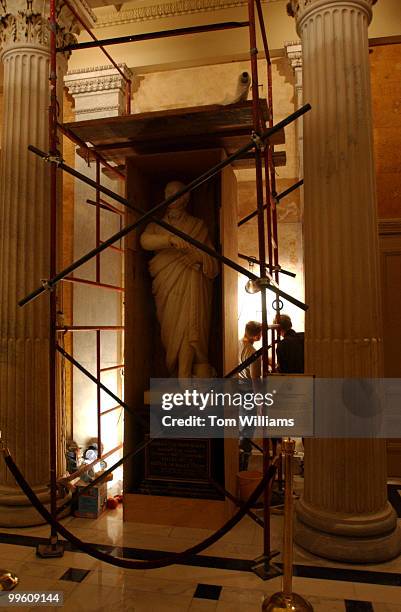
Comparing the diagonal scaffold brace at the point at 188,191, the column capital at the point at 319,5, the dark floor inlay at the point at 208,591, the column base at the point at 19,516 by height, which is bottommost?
the dark floor inlay at the point at 208,591

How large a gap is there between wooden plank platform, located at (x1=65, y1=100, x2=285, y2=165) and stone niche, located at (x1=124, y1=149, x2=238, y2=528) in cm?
10

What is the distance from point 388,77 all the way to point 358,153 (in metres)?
2.67

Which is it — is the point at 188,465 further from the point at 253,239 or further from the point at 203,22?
the point at 203,22

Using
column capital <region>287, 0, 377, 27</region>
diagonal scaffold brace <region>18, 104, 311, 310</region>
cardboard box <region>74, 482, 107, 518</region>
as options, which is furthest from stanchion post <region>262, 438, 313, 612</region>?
column capital <region>287, 0, 377, 27</region>

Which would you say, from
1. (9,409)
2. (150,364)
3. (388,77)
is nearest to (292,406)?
(150,364)

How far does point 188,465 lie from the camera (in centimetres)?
374

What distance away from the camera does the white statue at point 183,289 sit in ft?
12.6

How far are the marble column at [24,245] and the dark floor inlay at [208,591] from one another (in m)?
1.57

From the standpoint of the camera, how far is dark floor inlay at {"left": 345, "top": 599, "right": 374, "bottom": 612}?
8.46 ft

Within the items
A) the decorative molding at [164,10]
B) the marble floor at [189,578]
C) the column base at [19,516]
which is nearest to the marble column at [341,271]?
the marble floor at [189,578]

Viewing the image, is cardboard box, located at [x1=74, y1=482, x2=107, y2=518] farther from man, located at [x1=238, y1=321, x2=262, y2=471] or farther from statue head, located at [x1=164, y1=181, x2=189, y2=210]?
statue head, located at [x1=164, y1=181, x2=189, y2=210]

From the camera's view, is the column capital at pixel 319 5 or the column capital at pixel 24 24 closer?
the column capital at pixel 319 5

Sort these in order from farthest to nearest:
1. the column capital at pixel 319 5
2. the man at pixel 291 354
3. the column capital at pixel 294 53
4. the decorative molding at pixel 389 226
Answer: the column capital at pixel 294 53, the decorative molding at pixel 389 226, the man at pixel 291 354, the column capital at pixel 319 5

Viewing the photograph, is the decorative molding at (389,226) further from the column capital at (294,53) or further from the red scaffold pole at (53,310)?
the red scaffold pole at (53,310)
